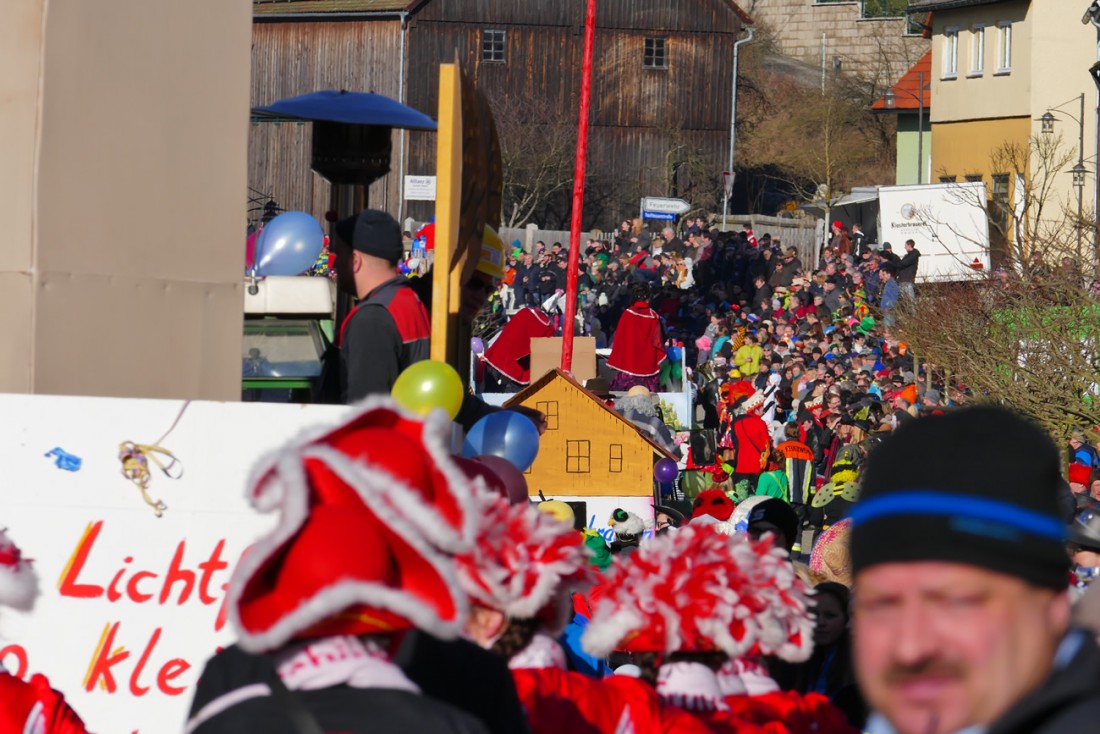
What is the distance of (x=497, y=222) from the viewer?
19.4 feet

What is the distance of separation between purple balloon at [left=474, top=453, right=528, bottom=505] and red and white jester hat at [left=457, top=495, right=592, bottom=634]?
1.38m

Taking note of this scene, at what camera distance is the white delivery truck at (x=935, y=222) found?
95.7 ft

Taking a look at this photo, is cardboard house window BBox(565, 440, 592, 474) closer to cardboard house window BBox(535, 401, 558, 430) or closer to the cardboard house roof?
cardboard house window BBox(535, 401, 558, 430)

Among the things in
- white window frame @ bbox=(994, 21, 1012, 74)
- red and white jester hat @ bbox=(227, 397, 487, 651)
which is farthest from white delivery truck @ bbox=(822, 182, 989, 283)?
red and white jester hat @ bbox=(227, 397, 487, 651)

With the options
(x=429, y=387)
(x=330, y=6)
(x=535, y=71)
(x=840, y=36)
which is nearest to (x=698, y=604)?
(x=429, y=387)

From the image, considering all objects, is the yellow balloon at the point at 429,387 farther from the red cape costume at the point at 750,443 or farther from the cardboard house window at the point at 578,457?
the red cape costume at the point at 750,443

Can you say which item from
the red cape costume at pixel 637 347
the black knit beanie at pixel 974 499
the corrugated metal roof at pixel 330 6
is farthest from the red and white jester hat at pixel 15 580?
the corrugated metal roof at pixel 330 6

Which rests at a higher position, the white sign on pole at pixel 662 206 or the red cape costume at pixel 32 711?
the white sign on pole at pixel 662 206

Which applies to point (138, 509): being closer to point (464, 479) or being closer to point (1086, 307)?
point (464, 479)

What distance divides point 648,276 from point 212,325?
24.8 meters

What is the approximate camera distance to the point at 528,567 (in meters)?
3.46

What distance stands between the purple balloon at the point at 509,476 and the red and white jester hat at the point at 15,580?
1.78 meters

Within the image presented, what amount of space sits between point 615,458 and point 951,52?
36999 millimetres

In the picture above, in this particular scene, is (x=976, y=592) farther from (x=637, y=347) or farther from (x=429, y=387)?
(x=637, y=347)
